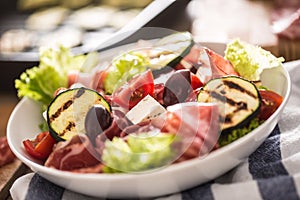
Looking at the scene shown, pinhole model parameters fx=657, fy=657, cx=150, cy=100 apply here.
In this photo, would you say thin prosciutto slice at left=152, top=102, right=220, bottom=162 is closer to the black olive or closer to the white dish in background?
the white dish in background

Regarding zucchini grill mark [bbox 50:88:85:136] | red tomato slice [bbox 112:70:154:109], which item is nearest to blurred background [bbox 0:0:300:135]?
red tomato slice [bbox 112:70:154:109]

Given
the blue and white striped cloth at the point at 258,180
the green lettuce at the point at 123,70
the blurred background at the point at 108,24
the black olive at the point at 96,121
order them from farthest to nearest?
the blurred background at the point at 108,24, the green lettuce at the point at 123,70, the black olive at the point at 96,121, the blue and white striped cloth at the point at 258,180

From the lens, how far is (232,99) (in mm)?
1390

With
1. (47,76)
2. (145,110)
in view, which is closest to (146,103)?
(145,110)

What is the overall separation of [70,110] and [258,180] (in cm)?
46

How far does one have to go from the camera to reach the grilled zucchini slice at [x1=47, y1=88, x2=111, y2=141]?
58.4 inches

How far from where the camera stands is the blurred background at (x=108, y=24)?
6.99ft

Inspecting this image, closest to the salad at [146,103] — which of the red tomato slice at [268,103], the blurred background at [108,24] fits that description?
the red tomato slice at [268,103]

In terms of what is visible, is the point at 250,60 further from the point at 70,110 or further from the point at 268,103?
the point at 70,110

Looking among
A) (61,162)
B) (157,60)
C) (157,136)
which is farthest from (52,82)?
(157,136)

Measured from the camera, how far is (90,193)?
1.38 metres

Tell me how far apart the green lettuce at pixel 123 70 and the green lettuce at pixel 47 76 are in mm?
163

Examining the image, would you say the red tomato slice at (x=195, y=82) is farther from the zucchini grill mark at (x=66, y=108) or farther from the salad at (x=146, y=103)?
the zucchini grill mark at (x=66, y=108)

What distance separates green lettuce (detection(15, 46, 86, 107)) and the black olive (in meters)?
0.37
